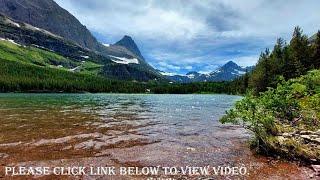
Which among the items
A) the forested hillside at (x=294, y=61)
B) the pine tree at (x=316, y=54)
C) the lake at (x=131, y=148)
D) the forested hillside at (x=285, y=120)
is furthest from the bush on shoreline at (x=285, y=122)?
the pine tree at (x=316, y=54)

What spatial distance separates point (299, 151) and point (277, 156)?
2.10m

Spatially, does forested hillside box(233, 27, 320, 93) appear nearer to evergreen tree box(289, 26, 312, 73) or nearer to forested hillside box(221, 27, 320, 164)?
evergreen tree box(289, 26, 312, 73)

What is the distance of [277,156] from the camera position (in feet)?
76.7

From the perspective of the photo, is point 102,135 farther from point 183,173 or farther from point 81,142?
point 183,173

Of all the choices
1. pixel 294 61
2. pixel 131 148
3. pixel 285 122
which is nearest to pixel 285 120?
pixel 285 122

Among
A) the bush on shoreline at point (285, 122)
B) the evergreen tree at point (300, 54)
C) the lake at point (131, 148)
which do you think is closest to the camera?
the lake at point (131, 148)

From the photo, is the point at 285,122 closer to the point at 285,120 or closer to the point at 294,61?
the point at 285,120

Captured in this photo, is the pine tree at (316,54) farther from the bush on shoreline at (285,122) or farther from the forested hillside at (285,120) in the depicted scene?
the bush on shoreline at (285,122)

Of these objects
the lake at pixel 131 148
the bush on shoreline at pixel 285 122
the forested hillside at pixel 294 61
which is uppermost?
the forested hillside at pixel 294 61

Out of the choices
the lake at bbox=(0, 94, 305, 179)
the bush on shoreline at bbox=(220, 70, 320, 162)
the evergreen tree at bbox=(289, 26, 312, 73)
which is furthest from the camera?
the evergreen tree at bbox=(289, 26, 312, 73)

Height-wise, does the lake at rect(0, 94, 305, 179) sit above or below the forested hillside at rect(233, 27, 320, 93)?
below

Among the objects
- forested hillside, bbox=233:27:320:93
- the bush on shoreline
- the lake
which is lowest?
the lake

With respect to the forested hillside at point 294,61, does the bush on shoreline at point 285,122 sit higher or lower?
lower

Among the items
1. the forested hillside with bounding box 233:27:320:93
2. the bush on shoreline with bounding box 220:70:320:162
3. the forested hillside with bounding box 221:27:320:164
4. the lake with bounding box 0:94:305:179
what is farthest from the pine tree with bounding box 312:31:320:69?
the bush on shoreline with bounding box 220:70:320:162
